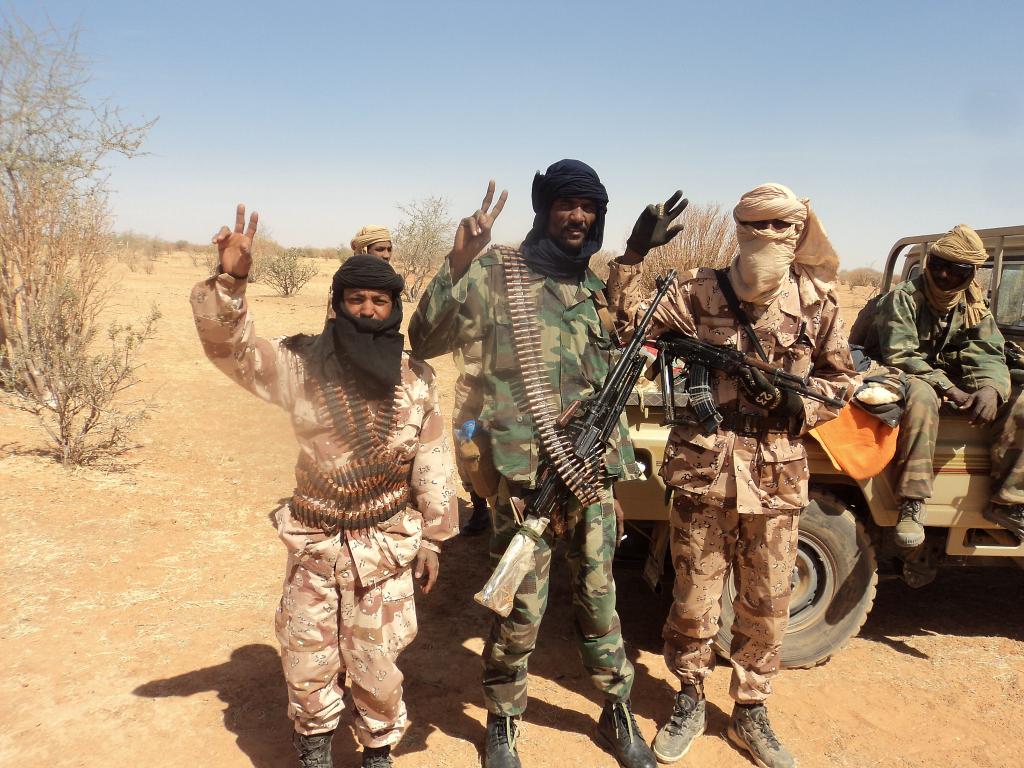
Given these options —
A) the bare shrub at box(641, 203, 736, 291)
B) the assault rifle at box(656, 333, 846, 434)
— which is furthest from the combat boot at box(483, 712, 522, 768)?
the bare shrub at box(641, 203, 736, 291)

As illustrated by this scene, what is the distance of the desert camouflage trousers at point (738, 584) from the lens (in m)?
3.03

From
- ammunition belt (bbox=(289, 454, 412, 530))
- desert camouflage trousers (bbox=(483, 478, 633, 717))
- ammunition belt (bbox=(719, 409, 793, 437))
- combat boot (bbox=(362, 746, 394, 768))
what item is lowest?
combat boot (bbox=(362, 746, 394, 768))

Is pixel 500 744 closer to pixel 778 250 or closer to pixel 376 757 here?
pixel 376 757

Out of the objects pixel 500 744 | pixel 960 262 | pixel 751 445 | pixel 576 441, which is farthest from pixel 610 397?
pixel 960 262

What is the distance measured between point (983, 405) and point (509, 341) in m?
2.52

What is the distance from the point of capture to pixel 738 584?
Answer: 3186 millimetres

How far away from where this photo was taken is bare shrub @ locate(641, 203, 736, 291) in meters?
13.2

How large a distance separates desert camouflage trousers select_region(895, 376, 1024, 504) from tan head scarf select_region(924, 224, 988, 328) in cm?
63

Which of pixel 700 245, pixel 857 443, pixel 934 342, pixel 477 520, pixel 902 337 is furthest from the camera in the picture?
pixel 700 245

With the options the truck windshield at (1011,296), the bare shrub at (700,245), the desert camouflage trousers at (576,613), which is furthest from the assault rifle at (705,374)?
the bare shrub at (700,245)

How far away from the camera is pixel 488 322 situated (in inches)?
115

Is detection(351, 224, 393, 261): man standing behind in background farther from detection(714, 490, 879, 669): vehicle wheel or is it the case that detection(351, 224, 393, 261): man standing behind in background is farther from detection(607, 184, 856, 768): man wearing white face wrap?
detection(714, 490, 879, 669): vehicle wheel

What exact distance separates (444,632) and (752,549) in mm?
1968

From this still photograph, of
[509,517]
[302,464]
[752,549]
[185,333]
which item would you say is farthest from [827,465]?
[185,333]
